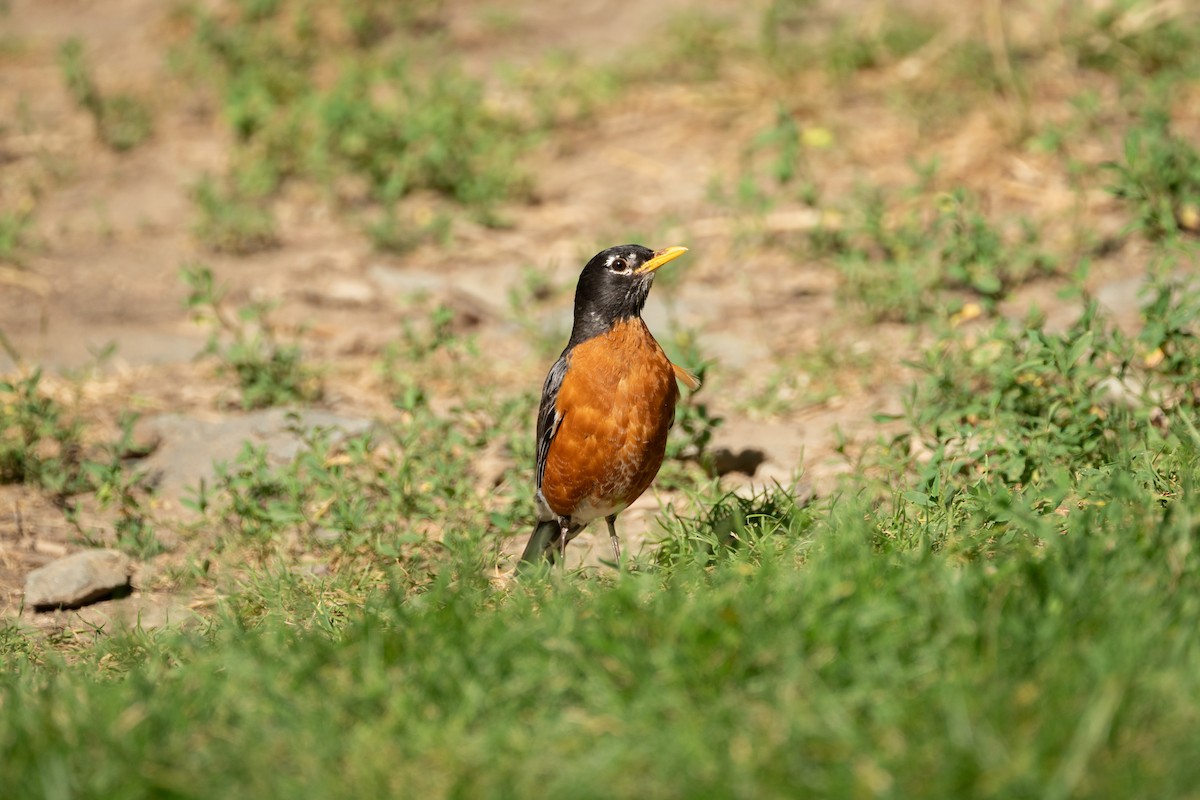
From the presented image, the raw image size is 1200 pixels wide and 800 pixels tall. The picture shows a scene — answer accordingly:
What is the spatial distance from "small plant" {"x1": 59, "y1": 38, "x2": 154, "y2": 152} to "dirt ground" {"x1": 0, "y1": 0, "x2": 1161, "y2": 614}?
132mm

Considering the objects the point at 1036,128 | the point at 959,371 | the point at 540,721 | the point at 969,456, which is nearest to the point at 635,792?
the point at 540,721

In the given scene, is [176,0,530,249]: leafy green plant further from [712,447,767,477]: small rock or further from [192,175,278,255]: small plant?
[712,447,767,477]: small rock

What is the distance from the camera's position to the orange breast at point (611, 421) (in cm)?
499

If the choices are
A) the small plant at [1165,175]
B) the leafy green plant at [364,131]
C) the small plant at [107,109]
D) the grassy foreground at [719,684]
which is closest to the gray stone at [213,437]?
the grassy foreground at [719,684]

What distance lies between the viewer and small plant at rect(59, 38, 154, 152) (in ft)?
32.3

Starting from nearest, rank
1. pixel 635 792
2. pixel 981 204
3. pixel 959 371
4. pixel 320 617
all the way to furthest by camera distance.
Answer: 1. pixel 635 792
2. pixel 320 617
3. pixel 959 371
4. pixel 981 204

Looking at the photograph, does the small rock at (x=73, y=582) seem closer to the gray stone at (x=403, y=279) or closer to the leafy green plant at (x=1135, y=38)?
the gray stone at (x=403, y=279)

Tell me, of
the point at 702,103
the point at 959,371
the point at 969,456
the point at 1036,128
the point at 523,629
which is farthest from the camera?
the point at 702,103

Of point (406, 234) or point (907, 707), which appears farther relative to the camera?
point (406, 234)

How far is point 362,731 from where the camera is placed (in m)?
3.31

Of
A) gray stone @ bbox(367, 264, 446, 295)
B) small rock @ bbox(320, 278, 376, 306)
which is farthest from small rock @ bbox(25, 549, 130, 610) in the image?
gray stone @ bbox(367, 264, 446, 295)

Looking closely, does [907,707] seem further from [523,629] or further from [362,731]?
[362,731]

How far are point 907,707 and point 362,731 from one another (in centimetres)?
137

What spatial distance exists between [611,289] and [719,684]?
2213 mm
